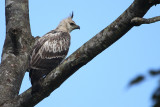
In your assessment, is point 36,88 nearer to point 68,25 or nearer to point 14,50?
point 14,50

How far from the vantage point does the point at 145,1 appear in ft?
13.7

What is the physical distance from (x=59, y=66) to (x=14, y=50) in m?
1.74

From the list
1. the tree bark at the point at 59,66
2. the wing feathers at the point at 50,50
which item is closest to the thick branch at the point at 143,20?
the tree bark at the point at 59,66

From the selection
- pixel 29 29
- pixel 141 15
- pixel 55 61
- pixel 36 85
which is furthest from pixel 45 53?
pixel 141 15

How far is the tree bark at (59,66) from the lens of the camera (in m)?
4.39

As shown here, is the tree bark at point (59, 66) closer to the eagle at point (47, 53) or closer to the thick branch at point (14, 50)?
the thick branch at point (14, 50)

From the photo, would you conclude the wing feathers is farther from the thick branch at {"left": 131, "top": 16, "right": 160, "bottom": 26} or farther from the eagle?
the thick branch at {"left": 131, "top": 16, "right": 160, "bottom": 26}

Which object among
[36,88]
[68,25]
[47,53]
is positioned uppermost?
[68,25]

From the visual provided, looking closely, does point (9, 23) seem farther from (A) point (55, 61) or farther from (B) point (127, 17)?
(B) point (127, 17)

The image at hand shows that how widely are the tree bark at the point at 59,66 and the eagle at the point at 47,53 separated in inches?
17.5

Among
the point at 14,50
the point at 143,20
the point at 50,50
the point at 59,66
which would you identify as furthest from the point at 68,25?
the point at 143,20

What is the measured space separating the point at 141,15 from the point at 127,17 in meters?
0.21

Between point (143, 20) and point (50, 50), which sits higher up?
point (50, 50)

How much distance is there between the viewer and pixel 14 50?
6250 mm
